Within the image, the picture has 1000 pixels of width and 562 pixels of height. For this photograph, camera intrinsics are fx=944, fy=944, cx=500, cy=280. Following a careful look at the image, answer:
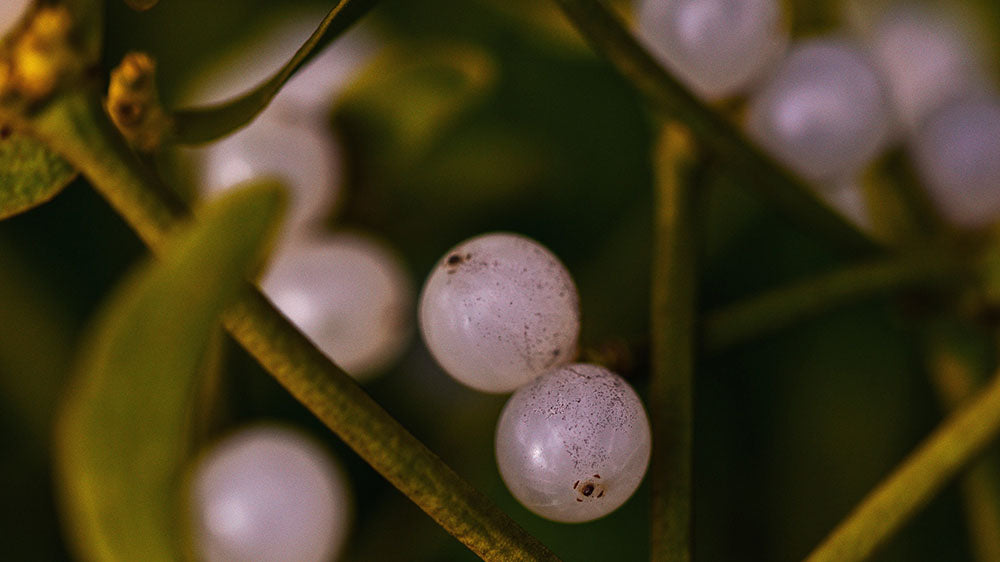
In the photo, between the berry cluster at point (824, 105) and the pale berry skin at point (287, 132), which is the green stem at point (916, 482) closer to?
the berry cluster at point (824, 105)

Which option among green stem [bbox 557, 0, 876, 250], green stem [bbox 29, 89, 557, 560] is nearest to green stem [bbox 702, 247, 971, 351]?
green stem [bbox 557, 0, 876, 250]

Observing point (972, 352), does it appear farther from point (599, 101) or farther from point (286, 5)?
point (286, 5)

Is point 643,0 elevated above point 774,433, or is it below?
above

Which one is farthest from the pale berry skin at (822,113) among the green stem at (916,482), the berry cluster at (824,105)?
the green stem at (916,482)

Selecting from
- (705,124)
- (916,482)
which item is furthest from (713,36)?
(916,482)

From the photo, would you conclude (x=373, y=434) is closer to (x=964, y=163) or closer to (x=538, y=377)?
(x=538, y=377)

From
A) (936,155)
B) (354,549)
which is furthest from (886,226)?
(354,549)

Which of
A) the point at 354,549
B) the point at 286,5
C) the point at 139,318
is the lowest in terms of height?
the point at 354,549
